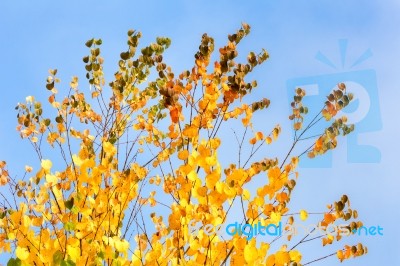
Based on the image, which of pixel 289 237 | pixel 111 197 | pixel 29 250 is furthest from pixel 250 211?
pixel 29 250

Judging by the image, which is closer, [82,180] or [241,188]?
[241,188]

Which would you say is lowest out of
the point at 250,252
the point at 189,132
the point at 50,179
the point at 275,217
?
the point at 250,252

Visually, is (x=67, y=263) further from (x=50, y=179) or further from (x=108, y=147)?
(x=108, y=147)

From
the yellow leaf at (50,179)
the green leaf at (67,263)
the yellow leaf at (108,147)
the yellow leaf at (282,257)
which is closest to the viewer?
the green leaf at (67,263)

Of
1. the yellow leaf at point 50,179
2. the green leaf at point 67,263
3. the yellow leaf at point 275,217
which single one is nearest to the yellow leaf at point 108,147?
the yellow leaf at point 50,179

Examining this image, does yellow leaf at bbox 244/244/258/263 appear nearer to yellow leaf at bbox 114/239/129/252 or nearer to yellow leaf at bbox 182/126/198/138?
yellow leaf at bbox 114/239/129/252

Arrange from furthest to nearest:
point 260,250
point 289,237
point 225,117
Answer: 1. point 225,117
2. point 289,237
3. point 260,250

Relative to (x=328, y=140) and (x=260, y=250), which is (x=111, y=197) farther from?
(x=328, y=140)

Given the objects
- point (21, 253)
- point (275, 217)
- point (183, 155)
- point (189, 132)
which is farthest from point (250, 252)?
point (21, 253)

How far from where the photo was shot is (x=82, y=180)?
3.27 meters

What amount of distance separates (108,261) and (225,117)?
3.87 feet

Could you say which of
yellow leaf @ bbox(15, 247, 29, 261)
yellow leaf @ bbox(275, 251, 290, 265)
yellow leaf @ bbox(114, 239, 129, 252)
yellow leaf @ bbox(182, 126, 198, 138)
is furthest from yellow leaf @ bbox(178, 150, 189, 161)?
yellow leaf @ bbox(15, 247, 29, 261)

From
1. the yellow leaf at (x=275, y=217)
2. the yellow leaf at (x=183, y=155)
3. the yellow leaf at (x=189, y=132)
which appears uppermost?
the yellow leaf at (x=189, y=132)

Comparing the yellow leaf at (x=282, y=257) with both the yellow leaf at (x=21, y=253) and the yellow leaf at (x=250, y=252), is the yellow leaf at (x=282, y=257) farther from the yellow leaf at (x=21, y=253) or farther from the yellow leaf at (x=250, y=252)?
the yellow leaf at (x=21, y=253)
